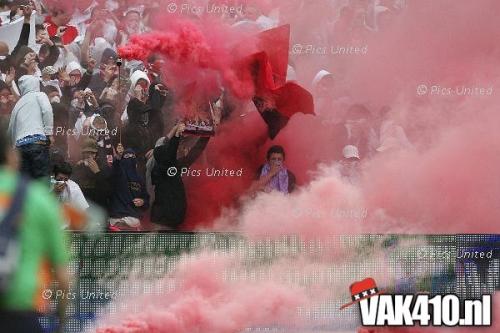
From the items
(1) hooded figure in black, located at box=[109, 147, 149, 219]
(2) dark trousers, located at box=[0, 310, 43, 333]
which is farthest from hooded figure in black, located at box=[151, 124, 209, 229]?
(2) dark trousers, located at box=[0, 310, 43, 333]

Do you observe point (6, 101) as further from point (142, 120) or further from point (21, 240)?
point (21, 240)

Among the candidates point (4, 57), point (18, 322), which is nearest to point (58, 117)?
point (4, 57)

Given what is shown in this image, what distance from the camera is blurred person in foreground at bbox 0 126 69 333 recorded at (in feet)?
12.8

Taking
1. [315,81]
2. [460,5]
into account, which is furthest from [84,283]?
[460,5]

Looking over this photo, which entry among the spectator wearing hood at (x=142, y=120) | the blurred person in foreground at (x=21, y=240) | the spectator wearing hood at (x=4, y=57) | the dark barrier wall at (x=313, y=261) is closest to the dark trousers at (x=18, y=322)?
the blurred person in foreground at (x=21, y=240)

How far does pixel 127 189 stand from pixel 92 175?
0.32 metres

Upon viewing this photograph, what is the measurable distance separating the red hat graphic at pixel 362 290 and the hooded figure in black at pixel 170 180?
5.17 feet

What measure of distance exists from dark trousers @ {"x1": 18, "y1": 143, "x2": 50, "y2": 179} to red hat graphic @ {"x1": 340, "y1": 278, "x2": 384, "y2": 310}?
109 inches

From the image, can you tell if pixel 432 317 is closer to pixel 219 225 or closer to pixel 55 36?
pixel 219 225

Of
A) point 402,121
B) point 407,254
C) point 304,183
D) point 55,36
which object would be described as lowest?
point 407,254

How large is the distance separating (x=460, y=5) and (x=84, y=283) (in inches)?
156

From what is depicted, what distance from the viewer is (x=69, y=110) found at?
8.21 metres

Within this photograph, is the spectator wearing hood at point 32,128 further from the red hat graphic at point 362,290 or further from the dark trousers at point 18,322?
the dark trousers at point 18,322

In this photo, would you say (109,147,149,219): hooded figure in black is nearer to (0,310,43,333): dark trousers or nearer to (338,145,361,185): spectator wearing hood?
(338,145,361,185): spectator wearing hood
